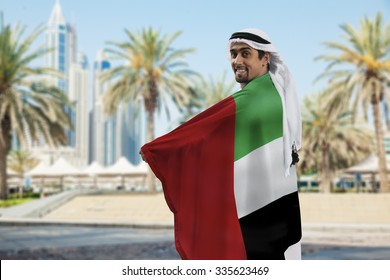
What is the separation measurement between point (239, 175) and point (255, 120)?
0.26m

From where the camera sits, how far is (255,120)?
274 centimetres

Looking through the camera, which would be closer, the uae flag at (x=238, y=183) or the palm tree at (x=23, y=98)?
the uae flag at (x=238, y=183)

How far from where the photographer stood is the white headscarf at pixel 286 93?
109 inches

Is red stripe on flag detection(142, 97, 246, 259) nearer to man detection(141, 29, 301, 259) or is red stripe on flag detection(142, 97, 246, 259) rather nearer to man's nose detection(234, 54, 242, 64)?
man detection(141, 29, 301, 259)

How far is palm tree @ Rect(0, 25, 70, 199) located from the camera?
84.8 ft

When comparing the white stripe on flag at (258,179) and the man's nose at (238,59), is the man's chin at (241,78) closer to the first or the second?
the man's nose at (238,59)

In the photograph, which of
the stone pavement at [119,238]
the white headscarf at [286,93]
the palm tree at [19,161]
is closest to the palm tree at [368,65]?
the stone pavement at [119,238]

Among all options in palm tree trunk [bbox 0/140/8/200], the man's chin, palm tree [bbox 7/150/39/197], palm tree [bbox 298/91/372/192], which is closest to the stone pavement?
the man's chin

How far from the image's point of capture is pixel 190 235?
9.06 feet

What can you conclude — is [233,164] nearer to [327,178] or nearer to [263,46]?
[263,46]

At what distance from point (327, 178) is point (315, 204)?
17101 mm

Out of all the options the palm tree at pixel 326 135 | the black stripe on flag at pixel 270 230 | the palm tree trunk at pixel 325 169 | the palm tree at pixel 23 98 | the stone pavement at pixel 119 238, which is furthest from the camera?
the palm tree trunk at pixel 325 169

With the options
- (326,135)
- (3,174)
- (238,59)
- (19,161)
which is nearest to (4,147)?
(3,174)
